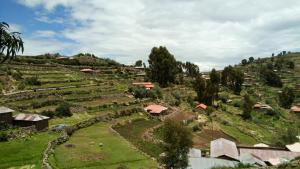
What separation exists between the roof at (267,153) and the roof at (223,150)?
5.54ft

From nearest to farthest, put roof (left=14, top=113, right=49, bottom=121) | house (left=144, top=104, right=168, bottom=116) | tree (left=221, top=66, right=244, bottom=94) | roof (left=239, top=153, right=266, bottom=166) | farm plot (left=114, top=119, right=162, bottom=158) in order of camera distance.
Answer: roof (left=239, top=153, right=266, bottom=166)
farm plot (left=114, top=119, right=162, bottom=158)
roof (left=14, top=113, right=49, bottom=121)
house (left=144, top=104, right=168, bottom=116)
tree (left=221, top=66, right=244, bottom=94)

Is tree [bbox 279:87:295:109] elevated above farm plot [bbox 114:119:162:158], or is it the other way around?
farm plot [bbox 114:119:162:158]

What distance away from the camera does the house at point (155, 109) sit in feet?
238

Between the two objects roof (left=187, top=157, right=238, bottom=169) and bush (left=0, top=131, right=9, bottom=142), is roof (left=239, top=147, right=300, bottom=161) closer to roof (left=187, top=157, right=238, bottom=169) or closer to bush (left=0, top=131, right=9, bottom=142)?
roof (left=187, top=157, right=238, bottom=169)

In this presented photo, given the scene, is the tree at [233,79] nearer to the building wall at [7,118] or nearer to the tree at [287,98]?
the tree at [287,98]

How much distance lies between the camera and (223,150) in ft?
164

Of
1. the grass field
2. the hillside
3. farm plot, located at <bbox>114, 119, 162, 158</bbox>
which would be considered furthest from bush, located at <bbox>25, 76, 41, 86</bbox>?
the grass field

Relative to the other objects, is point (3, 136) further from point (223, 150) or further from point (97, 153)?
point (223, 150)

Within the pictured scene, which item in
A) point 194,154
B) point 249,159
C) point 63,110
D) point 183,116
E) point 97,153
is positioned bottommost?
point 249,159

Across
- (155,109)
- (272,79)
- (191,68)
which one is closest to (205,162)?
(155,109)

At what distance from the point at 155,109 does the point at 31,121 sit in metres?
29.3

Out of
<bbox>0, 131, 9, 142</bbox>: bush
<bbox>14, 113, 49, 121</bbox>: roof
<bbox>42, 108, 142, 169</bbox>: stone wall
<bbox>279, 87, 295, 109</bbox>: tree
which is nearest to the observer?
<bbox>42, 108, 142, 169</bbox>: stone wall

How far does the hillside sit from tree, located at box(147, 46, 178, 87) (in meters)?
3.75

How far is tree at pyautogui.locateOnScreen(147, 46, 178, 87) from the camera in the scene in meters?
116
